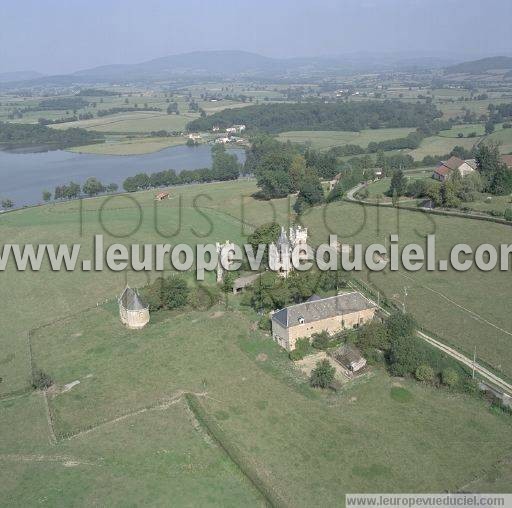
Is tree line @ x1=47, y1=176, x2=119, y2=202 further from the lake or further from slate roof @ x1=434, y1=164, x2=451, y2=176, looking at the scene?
slate roof @ x1=434, y1=164, x2=451, y2=176

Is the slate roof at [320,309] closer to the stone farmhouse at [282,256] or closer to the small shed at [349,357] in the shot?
the small shed at [349,357]

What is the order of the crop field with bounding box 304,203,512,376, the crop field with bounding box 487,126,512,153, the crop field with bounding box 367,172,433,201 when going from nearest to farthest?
the crop field with bounding box 304,203,512,376 < the crop field with bounding box 367,172,433,201 < the crop field with bounding box 487,126,512,153

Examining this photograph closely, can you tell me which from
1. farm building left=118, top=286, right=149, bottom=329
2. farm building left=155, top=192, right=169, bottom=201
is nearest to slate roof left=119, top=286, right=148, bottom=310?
farm building left=118, top=286, right=149, bottom=329

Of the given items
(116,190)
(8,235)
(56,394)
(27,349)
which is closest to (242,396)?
(56,394)

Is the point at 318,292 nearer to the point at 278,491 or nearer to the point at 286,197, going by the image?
the point at 278,491

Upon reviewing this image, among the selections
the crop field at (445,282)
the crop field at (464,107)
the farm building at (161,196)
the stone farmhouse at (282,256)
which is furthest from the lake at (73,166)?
the crop field at (464,107)

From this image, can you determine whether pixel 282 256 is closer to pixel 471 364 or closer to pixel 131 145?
pixel 471 364
